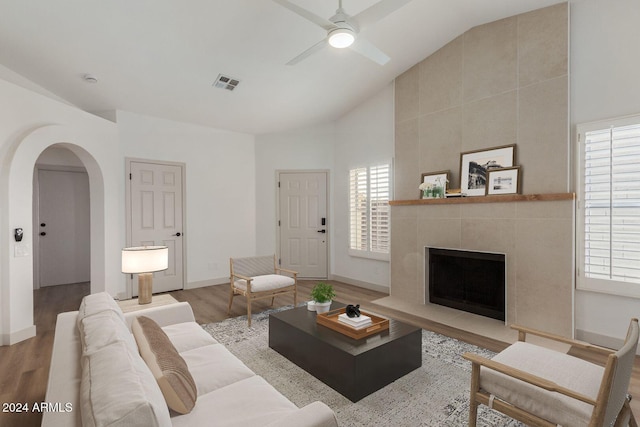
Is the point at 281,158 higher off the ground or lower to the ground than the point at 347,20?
lower

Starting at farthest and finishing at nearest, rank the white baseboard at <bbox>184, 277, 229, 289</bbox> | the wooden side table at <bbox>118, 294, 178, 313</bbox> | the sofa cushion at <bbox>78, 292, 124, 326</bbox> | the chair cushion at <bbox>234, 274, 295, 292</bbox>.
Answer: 1. the white baseboard at <bbox>184, 277, 229, 289</bbox>
2. the chair cushion at <bbox>234, 274, 295, 292</bbox>
3. the wooden side table at <bbox>118, 294, 178, 313</bbox>
4. the sofa cushion at <bbox>78, 292, 124, 326</bbox>

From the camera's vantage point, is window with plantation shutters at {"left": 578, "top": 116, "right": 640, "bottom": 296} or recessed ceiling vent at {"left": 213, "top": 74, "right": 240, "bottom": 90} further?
recessed ceiling vent at {"left": 213, "top": 74, "right": 240, "bottom": 90}

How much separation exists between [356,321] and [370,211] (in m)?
3.19

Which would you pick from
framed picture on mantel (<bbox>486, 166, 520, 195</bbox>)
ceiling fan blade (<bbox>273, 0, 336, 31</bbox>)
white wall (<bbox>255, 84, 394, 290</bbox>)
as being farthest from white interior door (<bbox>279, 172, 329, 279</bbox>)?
ceiling fan blade (<bbox>273, 0, 336, 31</bbox>)

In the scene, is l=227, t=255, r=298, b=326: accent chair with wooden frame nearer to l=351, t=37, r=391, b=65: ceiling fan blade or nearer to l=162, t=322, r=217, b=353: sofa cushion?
l=162, t=322, r=217, b=353: sofa cushion

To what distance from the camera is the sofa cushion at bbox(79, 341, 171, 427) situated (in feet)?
3.00

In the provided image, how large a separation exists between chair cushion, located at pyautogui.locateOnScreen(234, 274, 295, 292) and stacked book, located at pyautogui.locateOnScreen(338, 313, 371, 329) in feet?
4.98

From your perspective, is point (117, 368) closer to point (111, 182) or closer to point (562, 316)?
point (562, 316)

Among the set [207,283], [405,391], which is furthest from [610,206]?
[207,283]

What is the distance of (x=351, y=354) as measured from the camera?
7.64 ft

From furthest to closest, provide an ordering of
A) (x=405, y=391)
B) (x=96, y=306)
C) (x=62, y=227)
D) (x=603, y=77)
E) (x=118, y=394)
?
(x=62, y=227)
(x=603, y=77)
(x=405, y=391)
(x=96, y=306)
(x=118, y=394)

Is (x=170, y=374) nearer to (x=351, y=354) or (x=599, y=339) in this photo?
(x=351, y=354)

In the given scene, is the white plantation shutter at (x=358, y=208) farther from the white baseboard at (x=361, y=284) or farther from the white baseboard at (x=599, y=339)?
the white baseboard at (x=599, y=339)

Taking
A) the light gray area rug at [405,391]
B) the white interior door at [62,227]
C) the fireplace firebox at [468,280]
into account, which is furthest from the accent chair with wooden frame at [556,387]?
the white interior door at [62,227]
